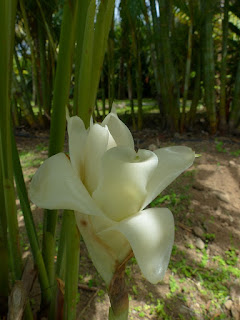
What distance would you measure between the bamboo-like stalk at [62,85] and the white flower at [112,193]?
0.68 ft

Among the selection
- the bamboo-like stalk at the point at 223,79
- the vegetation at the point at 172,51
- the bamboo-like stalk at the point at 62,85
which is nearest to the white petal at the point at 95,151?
Answer: the bamboo-like stalk at the point at 62,85

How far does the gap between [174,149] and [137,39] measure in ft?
9.16

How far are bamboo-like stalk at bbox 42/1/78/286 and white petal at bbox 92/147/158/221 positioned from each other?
273mm

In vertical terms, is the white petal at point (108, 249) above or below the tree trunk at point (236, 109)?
above

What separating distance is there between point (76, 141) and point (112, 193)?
9cm

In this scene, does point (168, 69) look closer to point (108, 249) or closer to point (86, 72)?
point (86, 72)

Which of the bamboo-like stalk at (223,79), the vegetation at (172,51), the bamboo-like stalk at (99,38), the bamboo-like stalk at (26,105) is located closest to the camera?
the bamboo-like stalk at (99,38)

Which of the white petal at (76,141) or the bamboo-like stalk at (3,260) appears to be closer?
the white petal at (76,141)

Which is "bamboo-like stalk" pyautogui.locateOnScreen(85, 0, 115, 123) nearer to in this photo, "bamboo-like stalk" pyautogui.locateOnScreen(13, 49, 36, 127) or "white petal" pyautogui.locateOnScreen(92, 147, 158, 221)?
"white petal" pyautogui.locateOnScreen(92, 147, 158, 221)

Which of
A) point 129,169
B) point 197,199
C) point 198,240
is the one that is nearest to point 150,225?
point 129,169

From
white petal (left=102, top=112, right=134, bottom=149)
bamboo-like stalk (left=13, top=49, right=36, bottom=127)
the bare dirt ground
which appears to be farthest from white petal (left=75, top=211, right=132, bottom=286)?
bamboo-like stalk (left=13, top=49, right=36, bottom=127)

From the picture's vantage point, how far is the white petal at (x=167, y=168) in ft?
1.26

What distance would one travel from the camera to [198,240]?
4.71 feet

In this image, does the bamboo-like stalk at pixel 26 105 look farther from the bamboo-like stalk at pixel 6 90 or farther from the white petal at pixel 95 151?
the white petal at pixel 95 151
